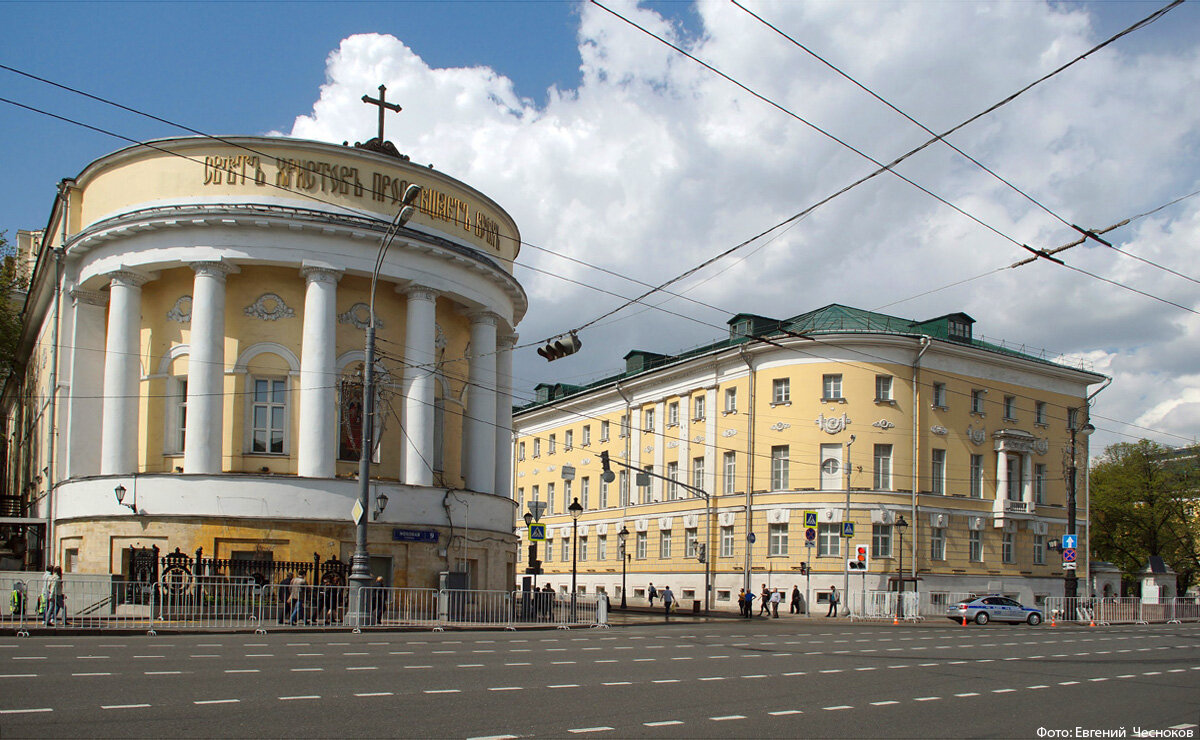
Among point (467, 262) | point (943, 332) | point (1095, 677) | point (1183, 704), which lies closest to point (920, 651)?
point (1095, 677)

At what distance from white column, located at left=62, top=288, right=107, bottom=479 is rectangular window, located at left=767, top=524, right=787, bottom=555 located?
98.5 feet

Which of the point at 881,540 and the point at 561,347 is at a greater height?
the point at 561,347

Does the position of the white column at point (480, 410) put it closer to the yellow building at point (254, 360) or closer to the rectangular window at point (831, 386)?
the yellow building at point (254, 360)

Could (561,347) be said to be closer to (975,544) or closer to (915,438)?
(915,438)

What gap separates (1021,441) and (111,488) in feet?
140

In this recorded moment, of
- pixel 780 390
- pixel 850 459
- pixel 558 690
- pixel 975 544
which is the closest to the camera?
pixel 558 690

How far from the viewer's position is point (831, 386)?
4934 centimetres

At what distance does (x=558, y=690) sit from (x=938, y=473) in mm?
41445

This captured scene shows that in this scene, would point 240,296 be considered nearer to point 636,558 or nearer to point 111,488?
point 111,488

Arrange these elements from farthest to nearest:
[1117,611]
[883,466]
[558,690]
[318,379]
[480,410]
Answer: [883,466] → [1117,611] → [480,410] → [318,379] → [558,690]

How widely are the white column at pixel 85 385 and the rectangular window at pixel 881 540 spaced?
33.0 m

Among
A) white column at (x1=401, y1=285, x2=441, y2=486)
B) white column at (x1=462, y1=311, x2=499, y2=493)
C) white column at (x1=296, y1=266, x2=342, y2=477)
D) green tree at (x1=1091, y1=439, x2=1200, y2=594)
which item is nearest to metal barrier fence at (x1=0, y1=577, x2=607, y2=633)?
white column at (x1=296, y1=266, x2=342, y2=477)

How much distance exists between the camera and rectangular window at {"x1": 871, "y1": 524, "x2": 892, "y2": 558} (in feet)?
156

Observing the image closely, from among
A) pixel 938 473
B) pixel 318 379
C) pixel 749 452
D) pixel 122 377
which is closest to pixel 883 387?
pixel 938 473
